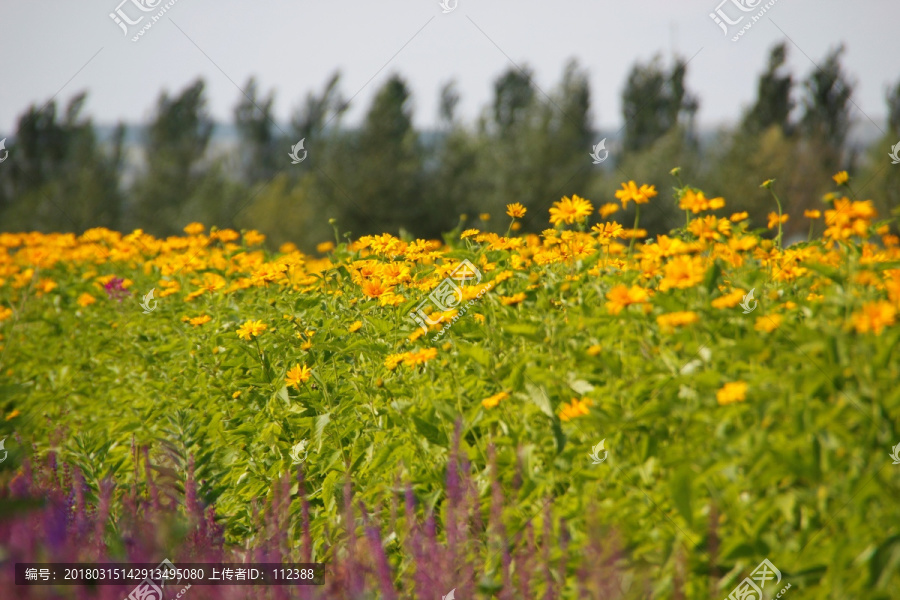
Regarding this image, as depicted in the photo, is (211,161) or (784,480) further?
(211,161)

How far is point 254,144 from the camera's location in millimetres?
36031

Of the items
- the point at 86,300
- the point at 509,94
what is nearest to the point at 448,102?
the point at 509,94

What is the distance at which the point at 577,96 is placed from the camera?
32312mm

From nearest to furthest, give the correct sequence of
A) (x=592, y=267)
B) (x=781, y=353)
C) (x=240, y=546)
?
1. (x=781, y=353)
2. (x=240, y=546)
3. (x=592, y=267)

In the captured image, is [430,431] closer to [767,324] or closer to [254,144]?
[767,324]

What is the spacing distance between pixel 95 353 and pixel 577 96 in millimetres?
30081

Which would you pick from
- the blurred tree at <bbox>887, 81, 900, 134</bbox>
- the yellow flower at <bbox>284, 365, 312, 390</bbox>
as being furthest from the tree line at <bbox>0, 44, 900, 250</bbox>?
the yellow flower at <bbox>284, 365, 312, 390</bbox>

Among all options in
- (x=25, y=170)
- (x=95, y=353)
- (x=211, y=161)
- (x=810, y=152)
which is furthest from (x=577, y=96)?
(x=95, y=353)

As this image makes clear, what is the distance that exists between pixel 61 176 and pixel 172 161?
4425mm

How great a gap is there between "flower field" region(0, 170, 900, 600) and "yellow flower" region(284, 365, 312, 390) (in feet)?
0.04

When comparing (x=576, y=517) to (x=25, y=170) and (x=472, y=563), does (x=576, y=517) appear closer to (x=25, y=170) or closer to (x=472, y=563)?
(x=472, y=563)

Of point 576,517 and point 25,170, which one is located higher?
point 25,170

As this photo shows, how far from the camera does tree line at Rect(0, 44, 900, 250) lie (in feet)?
88.5

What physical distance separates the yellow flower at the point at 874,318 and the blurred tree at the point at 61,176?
28126 millimetres
